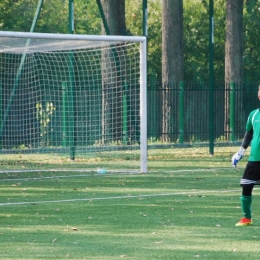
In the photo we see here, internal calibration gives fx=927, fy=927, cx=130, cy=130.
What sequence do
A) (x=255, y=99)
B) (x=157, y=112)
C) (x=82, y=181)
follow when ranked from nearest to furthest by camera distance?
(x=82, y=181)
(x=157, y=112)
(x=255, y=99)

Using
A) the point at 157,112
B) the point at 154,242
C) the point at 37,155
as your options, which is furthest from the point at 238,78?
the point at 154,242

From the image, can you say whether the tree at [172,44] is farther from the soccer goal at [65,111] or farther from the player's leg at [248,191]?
the player's leg at [248,191]

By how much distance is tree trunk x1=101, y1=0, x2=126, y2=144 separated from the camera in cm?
2177

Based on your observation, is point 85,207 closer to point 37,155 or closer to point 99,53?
point 37,155

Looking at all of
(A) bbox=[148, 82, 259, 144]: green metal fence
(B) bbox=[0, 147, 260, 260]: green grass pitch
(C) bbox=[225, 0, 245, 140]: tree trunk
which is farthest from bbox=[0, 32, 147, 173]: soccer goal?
(C) bbox=[225, 0, 245, 140]: tree trunk

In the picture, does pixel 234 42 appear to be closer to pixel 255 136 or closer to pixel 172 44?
pixel 172 44

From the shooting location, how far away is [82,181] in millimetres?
16703

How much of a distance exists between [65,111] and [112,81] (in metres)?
1.66

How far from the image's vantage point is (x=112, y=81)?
22719 mm

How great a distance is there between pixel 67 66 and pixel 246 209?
1184 centimetres

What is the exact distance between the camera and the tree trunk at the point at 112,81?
21.8 metres

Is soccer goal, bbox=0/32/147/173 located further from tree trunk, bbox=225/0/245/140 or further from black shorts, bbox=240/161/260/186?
tree trunk, bbox=225/0/245/140

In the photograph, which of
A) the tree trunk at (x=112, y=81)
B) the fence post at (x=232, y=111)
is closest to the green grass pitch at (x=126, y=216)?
the tree trunk at (x=112, y=81)

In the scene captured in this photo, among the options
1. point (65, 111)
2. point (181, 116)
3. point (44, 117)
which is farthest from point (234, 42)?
point (44, 117)
